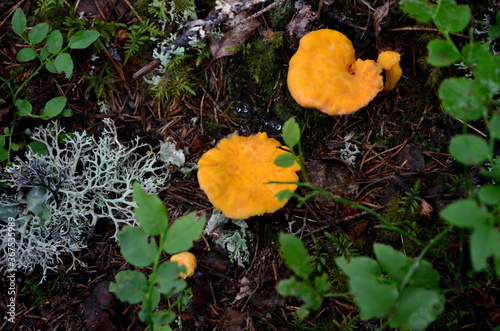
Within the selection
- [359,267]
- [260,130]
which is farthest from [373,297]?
[260,130]

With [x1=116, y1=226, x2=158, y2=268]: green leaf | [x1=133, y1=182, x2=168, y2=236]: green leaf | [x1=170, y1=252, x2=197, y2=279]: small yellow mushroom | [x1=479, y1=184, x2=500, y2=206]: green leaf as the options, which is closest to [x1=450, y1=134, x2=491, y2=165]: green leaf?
[x1=479, y1=184, x2=500, y2=206]: green leaf

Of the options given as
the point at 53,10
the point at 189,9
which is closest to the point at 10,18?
the point at 53,10

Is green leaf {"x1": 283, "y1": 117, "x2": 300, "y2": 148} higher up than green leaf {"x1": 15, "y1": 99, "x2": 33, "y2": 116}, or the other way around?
green leaf {"x1": 283, "y1": 117, "x2": 300, "y2": 148}

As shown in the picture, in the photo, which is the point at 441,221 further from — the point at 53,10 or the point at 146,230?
the point at 53,10

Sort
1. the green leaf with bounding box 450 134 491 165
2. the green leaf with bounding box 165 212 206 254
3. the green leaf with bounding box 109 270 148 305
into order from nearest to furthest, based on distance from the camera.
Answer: the green leaf with bounding box 450 134 491 165 → the green leaf with bounding box 165 212 206 254 → the green leaf with bounding box 109 270 148 305

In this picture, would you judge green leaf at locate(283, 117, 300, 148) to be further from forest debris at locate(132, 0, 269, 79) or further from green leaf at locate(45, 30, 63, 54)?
green leaf at locate(45, 30, 63, 54)

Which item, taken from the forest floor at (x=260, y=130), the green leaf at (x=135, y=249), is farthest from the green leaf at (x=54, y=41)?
the green leaf at (x=135, y=249)

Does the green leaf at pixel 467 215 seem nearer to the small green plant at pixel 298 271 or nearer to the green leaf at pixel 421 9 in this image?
the small green plant at pixel 298 271
